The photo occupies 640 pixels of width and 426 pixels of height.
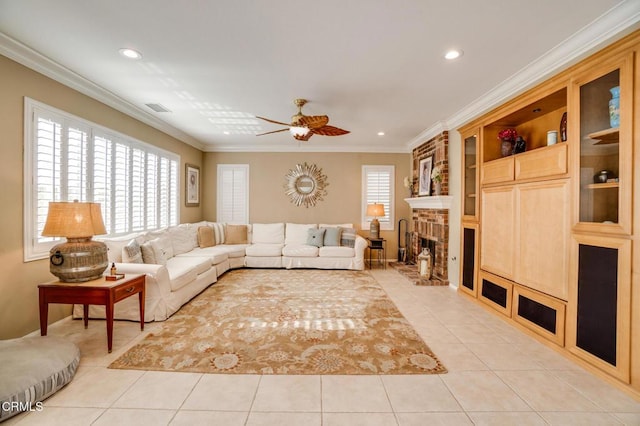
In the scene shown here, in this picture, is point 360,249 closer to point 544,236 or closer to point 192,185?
point 544,236

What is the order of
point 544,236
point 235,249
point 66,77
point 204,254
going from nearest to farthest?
point 544,236, point 66,77, point 204,254, point 235,249

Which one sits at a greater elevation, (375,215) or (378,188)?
(378,188)

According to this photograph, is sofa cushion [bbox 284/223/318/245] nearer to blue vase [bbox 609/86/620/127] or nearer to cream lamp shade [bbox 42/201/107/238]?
cream lamp shade [bbox 42/201/107/238]

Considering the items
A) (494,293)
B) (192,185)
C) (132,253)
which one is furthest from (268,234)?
(494,293)

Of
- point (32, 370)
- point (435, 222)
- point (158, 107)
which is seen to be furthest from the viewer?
point (435, 222)

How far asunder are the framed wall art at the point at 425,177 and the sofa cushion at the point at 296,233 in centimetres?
238

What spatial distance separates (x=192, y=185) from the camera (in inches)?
245

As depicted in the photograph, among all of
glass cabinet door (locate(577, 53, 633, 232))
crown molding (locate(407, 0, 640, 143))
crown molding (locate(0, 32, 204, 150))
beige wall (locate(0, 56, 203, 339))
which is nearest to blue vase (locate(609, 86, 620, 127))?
glass cabinet door (locate(577, 53, 633, 232))

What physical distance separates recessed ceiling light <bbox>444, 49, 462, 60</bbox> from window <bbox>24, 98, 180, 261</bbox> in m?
4.03

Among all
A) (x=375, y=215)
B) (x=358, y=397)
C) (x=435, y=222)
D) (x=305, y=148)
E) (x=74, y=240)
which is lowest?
(x=358, y=397)

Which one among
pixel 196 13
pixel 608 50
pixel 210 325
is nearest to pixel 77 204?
pixel 210 325

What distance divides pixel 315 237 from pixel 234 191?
2357mm

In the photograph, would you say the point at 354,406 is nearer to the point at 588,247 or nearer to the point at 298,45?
the point at 588,247

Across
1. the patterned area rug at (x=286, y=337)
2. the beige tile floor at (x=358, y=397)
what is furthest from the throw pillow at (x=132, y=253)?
the beige tile floor at (x=358, y=397)
